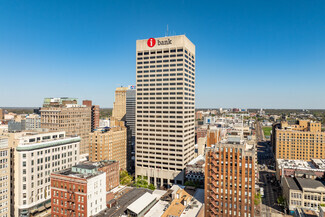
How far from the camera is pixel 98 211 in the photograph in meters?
96.4

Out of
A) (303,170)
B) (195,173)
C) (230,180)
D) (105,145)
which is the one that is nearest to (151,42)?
(105,145)

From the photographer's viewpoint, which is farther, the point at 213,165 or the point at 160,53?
the point at 160,53

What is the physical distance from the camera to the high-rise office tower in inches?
6373

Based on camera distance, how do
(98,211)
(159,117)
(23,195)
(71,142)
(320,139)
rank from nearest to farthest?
(98,211), (23,195), (71,142), (159,117), (320,139)

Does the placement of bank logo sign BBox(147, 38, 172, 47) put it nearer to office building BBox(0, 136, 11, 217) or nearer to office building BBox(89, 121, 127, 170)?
office building BBox(89, 121, 127, 170)

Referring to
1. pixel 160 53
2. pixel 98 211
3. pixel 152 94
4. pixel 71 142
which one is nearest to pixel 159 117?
pixel 152 94

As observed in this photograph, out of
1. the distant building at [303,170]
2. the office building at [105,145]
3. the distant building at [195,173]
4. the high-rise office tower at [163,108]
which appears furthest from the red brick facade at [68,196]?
the distant building at [303,170]

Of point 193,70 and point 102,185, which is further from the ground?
point 193,70

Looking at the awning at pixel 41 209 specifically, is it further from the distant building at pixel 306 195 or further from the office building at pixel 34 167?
the distant building at pixel 306 195

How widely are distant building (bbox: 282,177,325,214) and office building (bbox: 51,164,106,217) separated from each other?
313ft

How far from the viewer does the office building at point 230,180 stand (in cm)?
9681

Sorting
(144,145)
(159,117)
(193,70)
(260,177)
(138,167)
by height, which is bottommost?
(260,177)

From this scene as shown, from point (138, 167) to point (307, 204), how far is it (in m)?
106

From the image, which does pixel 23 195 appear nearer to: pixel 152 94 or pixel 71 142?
pixel 71 142
